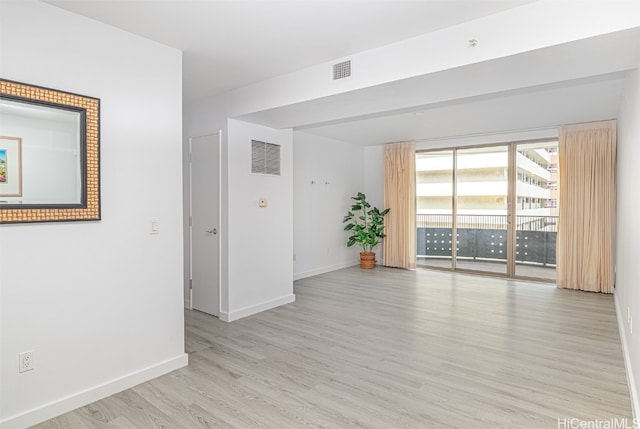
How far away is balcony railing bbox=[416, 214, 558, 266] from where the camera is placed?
6.34m

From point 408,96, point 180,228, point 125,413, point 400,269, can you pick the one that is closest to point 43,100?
point 180,228

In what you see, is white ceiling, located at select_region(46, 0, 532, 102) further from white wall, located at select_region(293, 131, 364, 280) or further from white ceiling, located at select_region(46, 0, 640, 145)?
white wall, located at select_region(293, 131, 364, 280)

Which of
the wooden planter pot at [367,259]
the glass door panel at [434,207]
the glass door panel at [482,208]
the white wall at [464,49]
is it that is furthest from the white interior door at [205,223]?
the glass door panel at [482,208]

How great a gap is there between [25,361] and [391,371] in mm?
2465

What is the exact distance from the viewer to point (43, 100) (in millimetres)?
2285

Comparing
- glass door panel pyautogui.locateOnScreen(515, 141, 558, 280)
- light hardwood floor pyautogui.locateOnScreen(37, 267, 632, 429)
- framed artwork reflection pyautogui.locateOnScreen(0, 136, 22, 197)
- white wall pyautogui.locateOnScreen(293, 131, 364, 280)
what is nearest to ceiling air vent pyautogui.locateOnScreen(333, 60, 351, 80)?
framed artwork reflection pyautogui.locateOnScreen(0, 136, 22, 197)

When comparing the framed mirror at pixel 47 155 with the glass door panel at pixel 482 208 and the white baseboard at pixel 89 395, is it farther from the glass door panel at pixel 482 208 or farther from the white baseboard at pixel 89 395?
the glass door panel at pixel 482 208

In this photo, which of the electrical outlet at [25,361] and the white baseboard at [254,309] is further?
the white baseboard at [254,309]

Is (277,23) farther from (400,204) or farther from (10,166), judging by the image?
(400,204)

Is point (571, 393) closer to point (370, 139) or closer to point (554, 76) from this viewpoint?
point (554, 76)

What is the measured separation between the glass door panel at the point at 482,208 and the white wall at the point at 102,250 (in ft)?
18.2

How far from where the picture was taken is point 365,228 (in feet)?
24.9

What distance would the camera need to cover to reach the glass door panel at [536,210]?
6.15 m

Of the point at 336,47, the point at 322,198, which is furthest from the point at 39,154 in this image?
the point at 322,198
